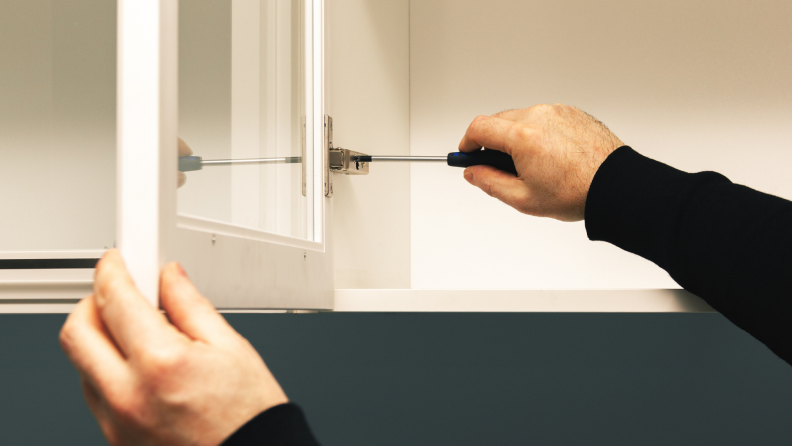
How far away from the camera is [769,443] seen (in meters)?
0.79

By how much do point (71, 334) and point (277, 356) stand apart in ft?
2.12

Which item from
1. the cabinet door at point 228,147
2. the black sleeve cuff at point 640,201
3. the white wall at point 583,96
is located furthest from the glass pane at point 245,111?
the white wall at point 583,96

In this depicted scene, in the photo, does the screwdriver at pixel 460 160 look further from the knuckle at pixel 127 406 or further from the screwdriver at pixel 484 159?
the knuckle at pixel 127 406

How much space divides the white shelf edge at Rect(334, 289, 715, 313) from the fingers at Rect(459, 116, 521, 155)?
0.13 m

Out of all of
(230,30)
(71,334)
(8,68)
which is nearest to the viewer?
(71,334)

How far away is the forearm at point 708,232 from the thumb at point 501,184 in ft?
0.21

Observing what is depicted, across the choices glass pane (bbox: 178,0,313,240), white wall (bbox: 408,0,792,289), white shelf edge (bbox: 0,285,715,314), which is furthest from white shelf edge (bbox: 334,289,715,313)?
white wall (bbox: 408,0,792,289)

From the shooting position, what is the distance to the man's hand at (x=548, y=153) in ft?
1.53

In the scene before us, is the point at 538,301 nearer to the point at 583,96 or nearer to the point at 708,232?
the point at 708,232

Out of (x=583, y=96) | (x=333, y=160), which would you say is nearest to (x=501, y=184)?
(x=333, y=160)

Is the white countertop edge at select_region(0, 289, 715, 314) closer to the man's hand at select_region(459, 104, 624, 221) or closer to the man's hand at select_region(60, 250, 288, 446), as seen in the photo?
the man's hand at select_region(459, 104, 624, 221)

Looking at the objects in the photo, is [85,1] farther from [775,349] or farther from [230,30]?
[775,349]

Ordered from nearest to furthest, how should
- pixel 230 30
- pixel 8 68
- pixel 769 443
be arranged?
pixel 230 30 < pixel 8 68 < pixel 769 443

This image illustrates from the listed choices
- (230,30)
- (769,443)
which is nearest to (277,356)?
(230,30)
